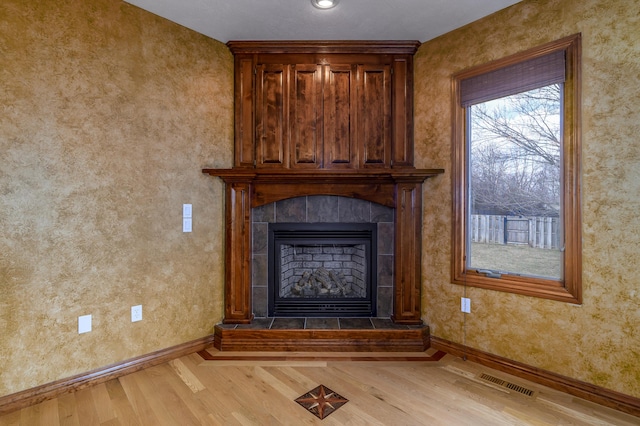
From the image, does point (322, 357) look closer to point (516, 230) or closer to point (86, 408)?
point (86, 408)

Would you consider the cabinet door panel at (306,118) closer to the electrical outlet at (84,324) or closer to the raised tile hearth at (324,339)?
the raised tile hearth at (324,339)

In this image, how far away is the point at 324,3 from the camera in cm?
219

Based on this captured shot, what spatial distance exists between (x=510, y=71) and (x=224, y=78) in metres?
2.39

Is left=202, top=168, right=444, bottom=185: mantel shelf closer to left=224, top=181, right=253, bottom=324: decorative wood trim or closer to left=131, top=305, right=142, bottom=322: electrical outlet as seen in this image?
left=224, top=181, right=253, bottom=324: decorative wood trim

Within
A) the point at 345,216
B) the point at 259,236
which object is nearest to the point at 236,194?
the point at 259,236

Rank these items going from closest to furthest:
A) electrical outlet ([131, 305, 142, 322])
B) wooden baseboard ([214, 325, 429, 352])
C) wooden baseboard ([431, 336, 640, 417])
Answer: wooden baseboard ([431, 336, 640, 417])
electrical outlet ([131, 305, 142, 322])
wooden baseboard ([214, 325, 429, 352])

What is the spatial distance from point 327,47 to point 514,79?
61.3 inches

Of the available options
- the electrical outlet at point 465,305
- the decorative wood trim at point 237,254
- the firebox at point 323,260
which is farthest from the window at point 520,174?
the decorative wood trim at point 237,254

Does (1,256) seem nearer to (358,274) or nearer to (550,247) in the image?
(358,274)

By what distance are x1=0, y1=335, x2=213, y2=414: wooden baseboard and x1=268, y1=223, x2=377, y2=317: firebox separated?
0.78 m

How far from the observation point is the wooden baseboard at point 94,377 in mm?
1851

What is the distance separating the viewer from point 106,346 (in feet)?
7.14

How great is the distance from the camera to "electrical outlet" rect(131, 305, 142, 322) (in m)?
2.29

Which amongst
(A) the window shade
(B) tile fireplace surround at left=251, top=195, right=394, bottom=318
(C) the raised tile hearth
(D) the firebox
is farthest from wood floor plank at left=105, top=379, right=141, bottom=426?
(A) the window shade
